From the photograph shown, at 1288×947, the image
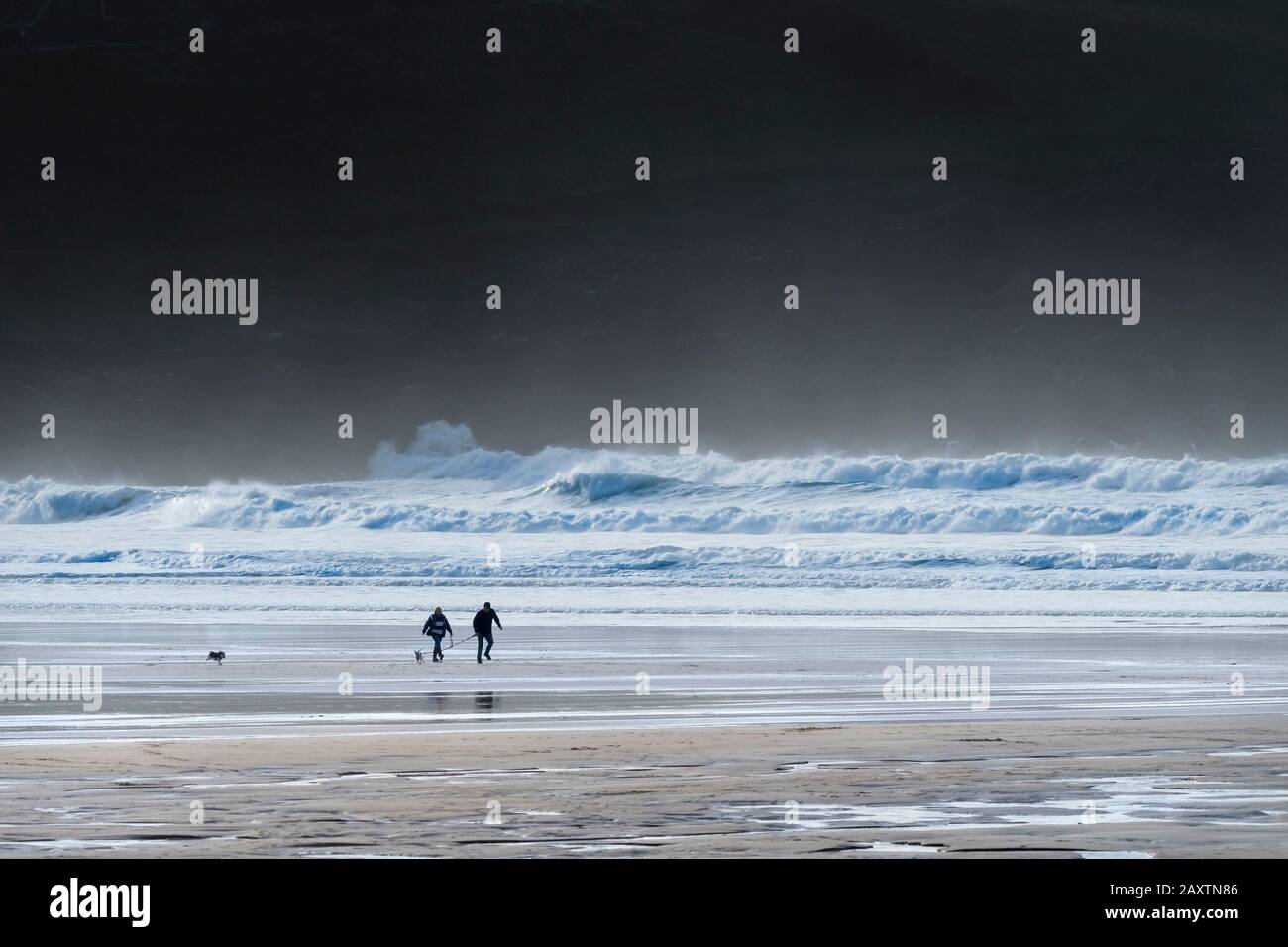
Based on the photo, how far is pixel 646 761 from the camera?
12758mm

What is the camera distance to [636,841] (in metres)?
9.14

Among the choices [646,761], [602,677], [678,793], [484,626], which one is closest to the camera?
[678,793]

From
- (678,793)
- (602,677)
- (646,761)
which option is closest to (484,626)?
(602,677)

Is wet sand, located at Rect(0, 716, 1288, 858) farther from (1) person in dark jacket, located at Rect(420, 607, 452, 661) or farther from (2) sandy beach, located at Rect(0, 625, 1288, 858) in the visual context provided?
(1) person in dark jacket, located at Rect(420, 607, 452, 661)

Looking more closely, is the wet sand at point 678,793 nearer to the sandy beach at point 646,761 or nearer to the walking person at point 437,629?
the sandy beach at point 646,761

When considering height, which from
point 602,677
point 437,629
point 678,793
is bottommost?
point 678,793

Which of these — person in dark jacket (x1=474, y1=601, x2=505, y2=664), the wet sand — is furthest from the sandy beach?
person in dark jacket (x1=474, y1=601, x2=505, y2=664)

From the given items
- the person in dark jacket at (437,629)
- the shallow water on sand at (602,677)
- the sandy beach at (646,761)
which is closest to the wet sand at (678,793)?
the sandy beach at (646,761)

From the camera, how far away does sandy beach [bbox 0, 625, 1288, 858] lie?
9242 mm

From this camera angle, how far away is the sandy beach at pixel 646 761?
924 centimetres

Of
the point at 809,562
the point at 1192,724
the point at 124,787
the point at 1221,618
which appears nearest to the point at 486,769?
the point at 124,787

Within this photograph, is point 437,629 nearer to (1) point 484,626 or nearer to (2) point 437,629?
(2) point 437,629
